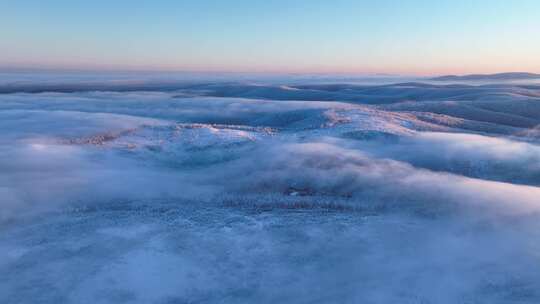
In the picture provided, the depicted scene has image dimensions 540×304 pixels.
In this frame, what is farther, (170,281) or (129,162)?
(129,162)

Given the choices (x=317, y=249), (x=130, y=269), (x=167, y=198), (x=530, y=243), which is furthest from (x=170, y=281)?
(x=530, y=243)

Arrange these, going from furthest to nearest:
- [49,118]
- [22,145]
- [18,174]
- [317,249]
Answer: [49,118], [22,145], [18,174], [317,249]

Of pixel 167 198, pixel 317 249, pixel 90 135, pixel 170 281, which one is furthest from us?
pixel 90 135

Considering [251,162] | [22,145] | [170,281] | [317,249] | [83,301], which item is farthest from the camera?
[22,145]

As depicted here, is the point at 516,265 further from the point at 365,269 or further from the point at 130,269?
the point at 130,269

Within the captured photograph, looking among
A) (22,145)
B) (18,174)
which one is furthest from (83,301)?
(22,145)

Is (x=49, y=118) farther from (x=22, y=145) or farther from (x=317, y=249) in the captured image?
(x=317, y=249)
